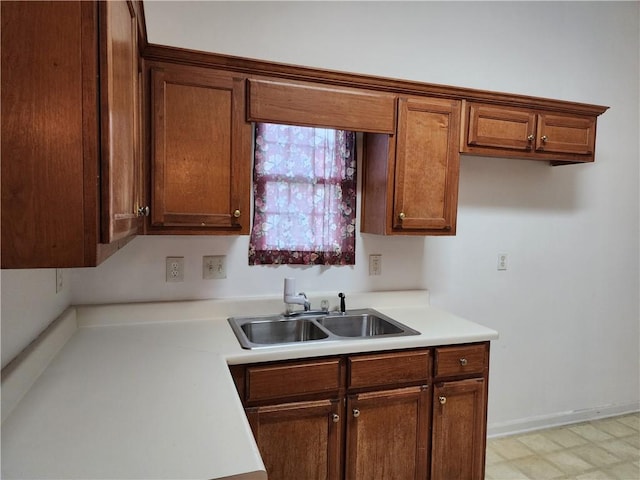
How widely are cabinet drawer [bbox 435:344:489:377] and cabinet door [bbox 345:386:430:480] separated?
13 centimetres

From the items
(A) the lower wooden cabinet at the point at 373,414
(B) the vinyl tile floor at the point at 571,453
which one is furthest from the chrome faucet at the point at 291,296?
(B) the vinyl tile floor at the point at 571,453

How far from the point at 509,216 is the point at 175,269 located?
6.81 ft

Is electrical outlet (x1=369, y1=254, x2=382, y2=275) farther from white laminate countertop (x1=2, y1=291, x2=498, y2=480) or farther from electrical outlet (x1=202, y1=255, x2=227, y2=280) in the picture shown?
electrical outlet (x1=202, y1=255, x2=227, y2=280)

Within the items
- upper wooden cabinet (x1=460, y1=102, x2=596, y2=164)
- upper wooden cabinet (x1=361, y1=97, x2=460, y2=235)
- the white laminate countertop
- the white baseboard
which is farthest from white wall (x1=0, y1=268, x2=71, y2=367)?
the white baseboard

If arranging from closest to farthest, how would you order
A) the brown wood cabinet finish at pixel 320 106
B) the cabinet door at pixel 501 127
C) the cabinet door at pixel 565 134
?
the brown wood cabinet finish at pixel 320 106, the cabinet door at pixel 501 127, the cabinet door at pixel 565 134

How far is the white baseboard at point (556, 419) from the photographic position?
2.70 meters

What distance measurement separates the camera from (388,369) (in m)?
1.77

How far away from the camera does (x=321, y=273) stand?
2281 mm

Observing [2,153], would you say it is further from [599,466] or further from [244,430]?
[599,466]

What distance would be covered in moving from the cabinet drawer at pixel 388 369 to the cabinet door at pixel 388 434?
49mm

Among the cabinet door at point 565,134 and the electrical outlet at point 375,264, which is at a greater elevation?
the cabinet door at point 565,134

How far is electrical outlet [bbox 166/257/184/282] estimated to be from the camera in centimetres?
204

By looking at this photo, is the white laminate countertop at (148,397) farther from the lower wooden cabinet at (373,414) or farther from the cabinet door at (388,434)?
the cabinet door at (388,434)

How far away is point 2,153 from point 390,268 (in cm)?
199
